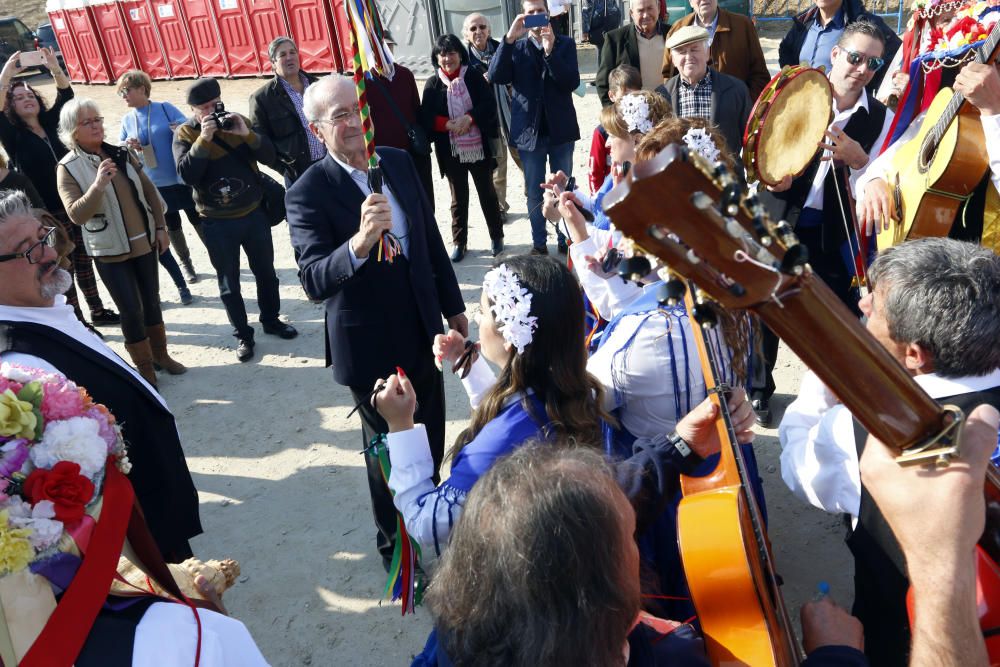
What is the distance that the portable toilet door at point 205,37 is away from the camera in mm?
→ 17219

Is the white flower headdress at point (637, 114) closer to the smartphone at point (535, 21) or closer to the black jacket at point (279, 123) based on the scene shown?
the smartphone at point (535, 21)

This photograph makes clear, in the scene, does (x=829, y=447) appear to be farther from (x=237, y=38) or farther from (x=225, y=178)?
(x=237, y=38)

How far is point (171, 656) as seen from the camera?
1.49 metres

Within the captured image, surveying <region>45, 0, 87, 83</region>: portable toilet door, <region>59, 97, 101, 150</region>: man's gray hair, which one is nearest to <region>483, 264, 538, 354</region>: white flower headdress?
<region>59, 97, 101, 150</region>: man's gray hair

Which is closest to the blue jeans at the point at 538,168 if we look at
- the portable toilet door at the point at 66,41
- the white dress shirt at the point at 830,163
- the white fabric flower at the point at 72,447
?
the white dress shirt at the point at 830,163

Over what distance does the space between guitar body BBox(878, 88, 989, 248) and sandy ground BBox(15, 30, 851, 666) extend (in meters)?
1.44

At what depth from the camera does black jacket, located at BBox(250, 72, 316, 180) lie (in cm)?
599

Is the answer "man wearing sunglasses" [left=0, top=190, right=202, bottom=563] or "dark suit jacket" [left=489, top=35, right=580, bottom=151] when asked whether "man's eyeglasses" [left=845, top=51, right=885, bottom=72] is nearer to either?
"dark suit jacket" [left=489, top=35, right=580, bottom=151]

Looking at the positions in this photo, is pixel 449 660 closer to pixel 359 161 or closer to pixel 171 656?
pixel 171 656

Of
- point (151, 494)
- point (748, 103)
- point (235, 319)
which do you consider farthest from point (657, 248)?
point (235, 319)

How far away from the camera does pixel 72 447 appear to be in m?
1.68

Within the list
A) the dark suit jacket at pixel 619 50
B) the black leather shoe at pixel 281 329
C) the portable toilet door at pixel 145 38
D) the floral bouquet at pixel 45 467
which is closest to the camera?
the floral bouquet at pixel 45 467

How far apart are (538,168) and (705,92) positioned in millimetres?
1891

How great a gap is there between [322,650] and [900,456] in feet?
9.19
